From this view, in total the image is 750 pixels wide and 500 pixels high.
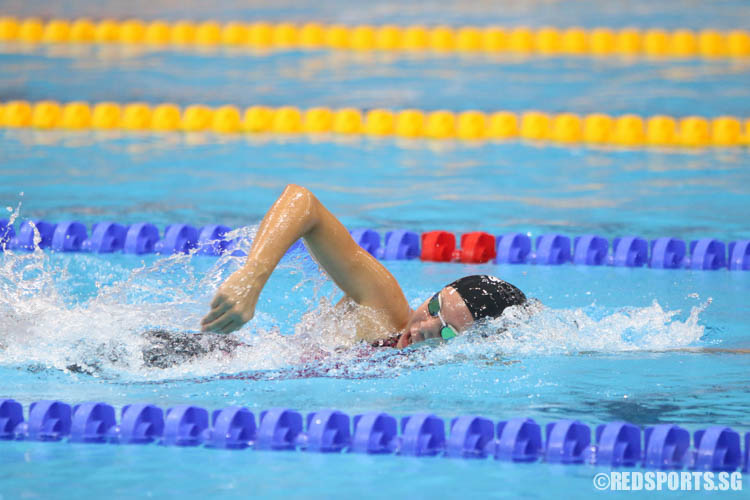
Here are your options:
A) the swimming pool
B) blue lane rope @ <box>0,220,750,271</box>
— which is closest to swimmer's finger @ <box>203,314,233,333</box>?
the swimming pool

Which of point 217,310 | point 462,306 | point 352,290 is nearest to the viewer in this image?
point 217,310

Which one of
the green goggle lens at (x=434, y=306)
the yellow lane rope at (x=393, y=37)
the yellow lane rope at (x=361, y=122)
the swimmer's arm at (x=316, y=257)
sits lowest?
the green goggle lens at (x=434, y=306)

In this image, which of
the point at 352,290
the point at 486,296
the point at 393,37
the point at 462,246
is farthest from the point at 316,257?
the point at 393,37

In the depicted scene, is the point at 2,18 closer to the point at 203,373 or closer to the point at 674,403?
the point at 203,373

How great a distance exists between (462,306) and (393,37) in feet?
27.5

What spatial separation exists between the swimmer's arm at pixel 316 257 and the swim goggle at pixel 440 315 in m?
0.23

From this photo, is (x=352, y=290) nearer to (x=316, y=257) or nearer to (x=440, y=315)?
(x=316, y=257)

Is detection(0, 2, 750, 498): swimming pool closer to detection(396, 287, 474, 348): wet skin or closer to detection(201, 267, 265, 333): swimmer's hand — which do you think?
detection(396, 287, 474, 348): wet skin

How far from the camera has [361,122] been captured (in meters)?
8.66

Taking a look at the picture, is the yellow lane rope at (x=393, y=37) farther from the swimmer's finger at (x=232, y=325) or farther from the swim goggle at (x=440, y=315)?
the swimmer's finger at (x=232, y=325)

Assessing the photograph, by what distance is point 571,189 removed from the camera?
7.02m

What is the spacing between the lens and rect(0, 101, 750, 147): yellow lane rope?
837 cm

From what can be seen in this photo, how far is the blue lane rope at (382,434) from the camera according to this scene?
3.19 meters

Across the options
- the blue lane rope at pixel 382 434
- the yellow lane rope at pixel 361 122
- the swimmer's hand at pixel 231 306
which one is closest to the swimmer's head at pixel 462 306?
the blue lane rope at pixel 382 434
